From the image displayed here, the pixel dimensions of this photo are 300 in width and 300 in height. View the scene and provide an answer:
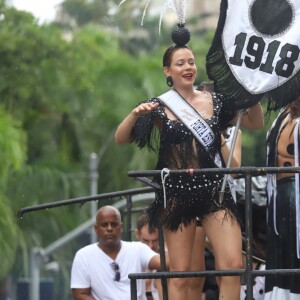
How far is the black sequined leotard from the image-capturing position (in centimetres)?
706

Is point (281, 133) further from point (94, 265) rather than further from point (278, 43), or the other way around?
point (94, 265)

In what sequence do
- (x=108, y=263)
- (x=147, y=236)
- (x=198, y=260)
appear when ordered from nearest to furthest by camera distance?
(x=198, y=260) → (x=108, y=263) → (x=147, y=236)

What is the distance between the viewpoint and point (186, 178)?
7055mm

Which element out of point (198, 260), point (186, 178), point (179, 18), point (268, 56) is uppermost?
point (179, 18)

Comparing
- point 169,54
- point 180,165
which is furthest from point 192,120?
point 169,54

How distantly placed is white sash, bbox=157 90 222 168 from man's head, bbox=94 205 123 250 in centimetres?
250

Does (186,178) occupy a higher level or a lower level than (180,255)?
higher

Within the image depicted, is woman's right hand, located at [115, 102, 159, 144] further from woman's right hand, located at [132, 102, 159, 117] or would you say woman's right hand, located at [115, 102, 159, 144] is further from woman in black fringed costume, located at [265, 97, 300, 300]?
woman in black fringed costume, located at [265, 97, 300, 300]

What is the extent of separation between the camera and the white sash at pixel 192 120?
7.09 m

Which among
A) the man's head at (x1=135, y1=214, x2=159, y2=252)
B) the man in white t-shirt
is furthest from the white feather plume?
the man's head at (x1=135, y1=214, x2=159, y2=252)

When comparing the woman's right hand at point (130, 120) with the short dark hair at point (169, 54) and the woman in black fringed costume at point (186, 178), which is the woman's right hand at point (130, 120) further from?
the short dark hair at point (169, 54)

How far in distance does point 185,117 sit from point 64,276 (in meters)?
6.67

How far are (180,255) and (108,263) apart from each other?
2433 millimetres

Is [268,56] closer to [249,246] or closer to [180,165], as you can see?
[180,165]
